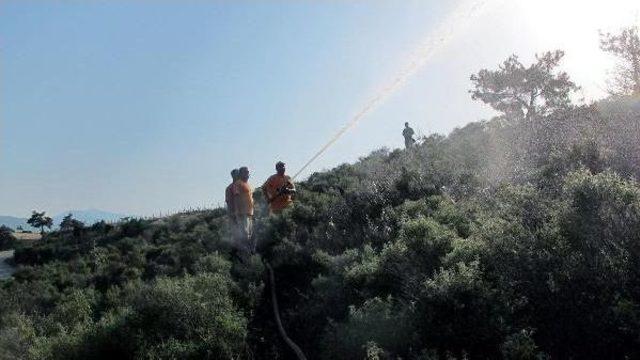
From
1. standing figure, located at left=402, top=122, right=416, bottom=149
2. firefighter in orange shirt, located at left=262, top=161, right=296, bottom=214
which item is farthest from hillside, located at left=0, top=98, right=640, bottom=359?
standing figure, located at left=402, top=122, right=416, bottom=149

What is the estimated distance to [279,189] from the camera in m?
14.7

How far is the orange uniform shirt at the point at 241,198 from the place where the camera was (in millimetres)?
13391

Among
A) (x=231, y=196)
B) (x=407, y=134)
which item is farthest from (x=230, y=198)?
(x=407, y=134)

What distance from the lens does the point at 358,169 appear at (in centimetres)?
2416

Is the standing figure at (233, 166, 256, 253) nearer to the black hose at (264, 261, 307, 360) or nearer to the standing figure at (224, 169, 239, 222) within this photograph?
the standing figure at (224, 169, 239, 222)

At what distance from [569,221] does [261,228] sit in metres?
9.42

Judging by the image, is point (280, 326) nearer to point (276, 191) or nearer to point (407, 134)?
point (276, 191)

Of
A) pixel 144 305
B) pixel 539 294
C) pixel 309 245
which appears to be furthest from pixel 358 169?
pixel 539 294

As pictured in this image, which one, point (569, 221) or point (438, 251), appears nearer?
point (569, 221)

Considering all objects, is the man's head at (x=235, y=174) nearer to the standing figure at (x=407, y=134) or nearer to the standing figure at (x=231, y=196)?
the standing figure at (x=231, y=196)

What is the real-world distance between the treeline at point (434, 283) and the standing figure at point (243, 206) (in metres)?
0.49

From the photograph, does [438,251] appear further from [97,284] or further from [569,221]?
[97,284]

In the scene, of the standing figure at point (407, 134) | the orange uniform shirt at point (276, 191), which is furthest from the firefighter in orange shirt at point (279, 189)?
the standing figure at point (407, 134)

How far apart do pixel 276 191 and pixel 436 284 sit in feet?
29.3
